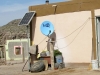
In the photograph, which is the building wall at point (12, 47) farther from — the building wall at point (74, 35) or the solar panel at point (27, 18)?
the building wall at point (74, 35)

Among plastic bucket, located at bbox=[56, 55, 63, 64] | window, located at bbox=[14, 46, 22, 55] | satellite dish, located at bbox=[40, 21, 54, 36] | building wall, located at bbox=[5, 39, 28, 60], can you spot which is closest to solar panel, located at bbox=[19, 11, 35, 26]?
satellite dish, located at bbox=[40, 21, 54, 36]

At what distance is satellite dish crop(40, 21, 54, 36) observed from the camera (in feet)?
50.3

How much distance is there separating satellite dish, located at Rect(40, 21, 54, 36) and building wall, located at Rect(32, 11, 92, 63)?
12.9 inches

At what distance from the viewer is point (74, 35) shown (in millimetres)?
14867

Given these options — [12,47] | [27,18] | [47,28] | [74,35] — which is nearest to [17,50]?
[12,47]

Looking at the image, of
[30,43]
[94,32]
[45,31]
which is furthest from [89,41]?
[30,43]

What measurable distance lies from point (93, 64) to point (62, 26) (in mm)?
3008

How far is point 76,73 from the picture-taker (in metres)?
12.8

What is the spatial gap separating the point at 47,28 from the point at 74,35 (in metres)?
1.60

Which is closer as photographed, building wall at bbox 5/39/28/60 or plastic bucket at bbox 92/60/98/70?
plastic bucket at bbox 92/60/98/70

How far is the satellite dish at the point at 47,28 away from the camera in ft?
50.3

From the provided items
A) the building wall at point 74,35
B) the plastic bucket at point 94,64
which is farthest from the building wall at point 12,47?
the plastic bucket at point 94,64

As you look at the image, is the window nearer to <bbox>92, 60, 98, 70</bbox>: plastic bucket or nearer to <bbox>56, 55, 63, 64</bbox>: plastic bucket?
<bbox>56, 55, 63, 64</bbox>: plastic bucket

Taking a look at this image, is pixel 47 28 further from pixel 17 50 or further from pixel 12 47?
pixel 12 47
